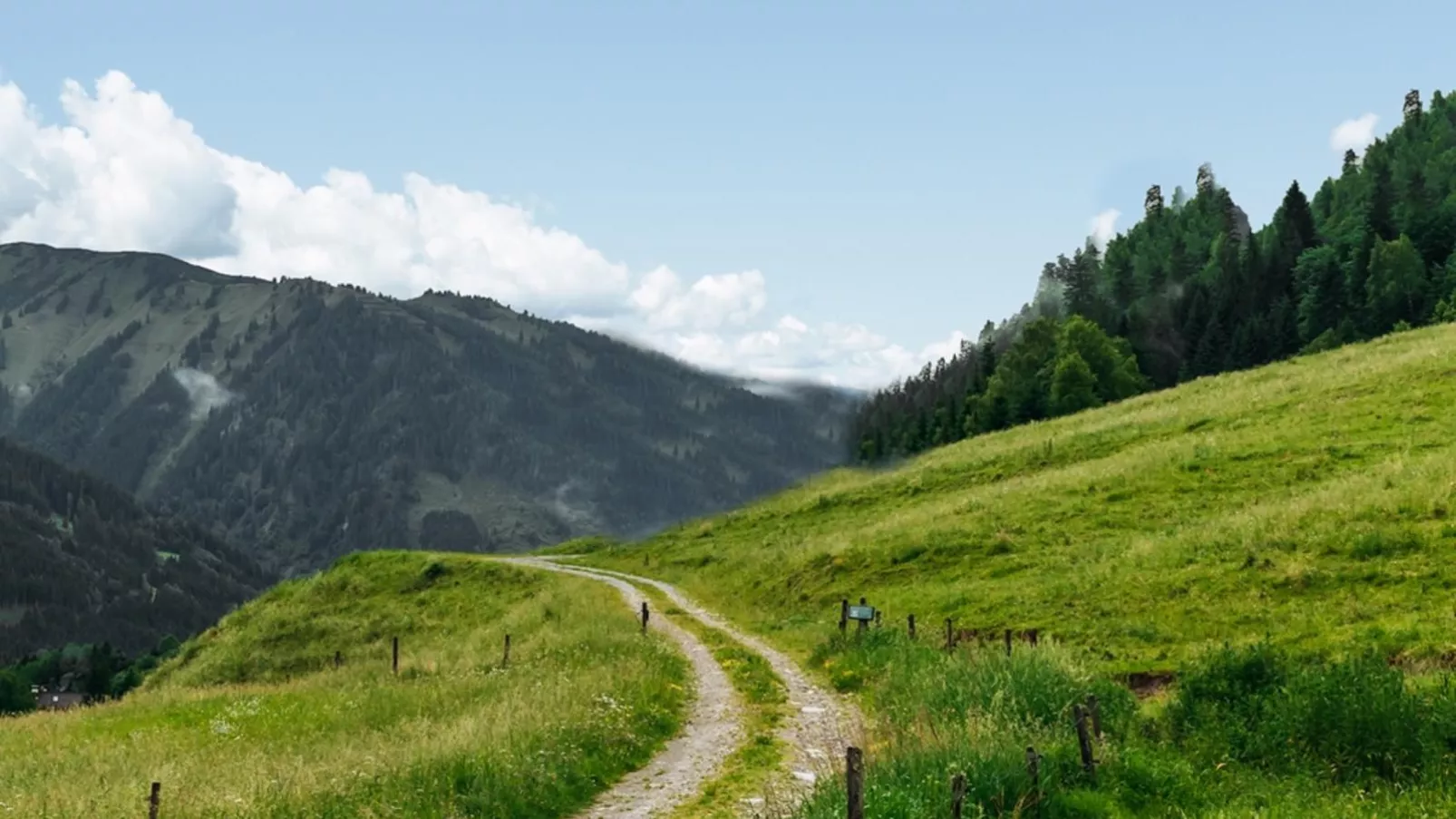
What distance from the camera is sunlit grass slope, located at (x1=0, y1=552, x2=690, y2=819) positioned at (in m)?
13.5

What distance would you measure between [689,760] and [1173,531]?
75.9 ft

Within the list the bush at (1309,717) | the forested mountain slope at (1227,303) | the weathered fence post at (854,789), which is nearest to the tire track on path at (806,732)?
→ the weathered fence post at (854,789)

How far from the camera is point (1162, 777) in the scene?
1211 centimetres

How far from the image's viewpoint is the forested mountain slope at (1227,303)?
9075cm

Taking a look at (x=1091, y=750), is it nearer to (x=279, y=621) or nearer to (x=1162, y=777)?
(x=1162, y=777)

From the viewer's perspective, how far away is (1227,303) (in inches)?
4200

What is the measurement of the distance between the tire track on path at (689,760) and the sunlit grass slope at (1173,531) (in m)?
8.18

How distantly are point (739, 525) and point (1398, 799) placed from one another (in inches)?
2395

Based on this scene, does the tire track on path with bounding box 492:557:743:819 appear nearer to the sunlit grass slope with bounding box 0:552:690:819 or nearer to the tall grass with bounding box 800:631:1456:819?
the sunlit grass slope with bounding box 0:552:690:819

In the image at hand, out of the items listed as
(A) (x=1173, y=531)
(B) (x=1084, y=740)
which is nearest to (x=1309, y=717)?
(B) (x=1084, y=740)

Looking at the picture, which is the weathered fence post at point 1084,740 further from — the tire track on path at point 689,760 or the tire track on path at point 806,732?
the tire track on path at point 689,760

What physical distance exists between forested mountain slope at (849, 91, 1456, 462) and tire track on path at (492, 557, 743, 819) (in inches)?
2958

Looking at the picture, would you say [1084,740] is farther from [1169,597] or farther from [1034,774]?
[1169,597]

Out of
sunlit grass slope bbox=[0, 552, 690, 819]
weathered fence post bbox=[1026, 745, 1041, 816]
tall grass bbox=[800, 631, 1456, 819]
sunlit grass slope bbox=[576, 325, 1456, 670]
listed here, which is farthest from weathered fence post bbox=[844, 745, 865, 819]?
sunlit grass slope bbox=[576, 325, 1456, 670]
